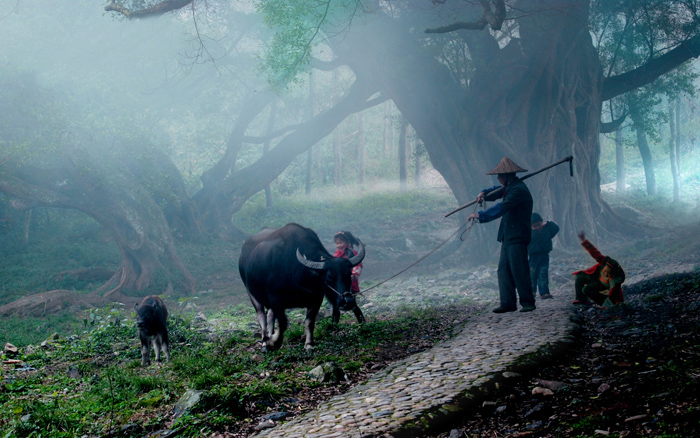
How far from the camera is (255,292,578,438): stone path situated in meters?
3.83

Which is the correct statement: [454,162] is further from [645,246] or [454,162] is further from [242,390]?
[242,390]

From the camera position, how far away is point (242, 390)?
4.70 metres

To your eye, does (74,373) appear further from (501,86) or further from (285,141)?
(285,141)

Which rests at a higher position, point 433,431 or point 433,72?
point 433,72

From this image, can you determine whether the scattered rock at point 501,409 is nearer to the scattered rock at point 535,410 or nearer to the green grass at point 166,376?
the scattered rock at point 535,410

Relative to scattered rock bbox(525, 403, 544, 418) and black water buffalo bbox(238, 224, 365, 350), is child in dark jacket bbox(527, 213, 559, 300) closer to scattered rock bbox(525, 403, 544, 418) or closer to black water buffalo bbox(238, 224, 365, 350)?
black water buffalo bbox(238, 224, 365, 350)

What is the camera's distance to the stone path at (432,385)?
3.83 meters

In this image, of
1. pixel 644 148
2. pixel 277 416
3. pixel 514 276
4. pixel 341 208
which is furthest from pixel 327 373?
pixel 644 148

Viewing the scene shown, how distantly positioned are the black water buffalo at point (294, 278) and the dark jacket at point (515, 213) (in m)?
2.18

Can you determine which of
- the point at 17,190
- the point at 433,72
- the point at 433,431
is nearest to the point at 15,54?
the point at 17,190

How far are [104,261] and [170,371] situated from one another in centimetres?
1681

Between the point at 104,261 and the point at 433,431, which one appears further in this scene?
the point at 104,261

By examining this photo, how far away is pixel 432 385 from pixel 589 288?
4.32 meters

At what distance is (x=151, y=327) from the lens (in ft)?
23.9
